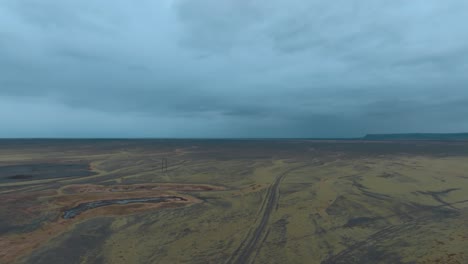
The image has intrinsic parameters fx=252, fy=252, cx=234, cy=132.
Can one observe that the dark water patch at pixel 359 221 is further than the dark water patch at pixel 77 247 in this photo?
Yes

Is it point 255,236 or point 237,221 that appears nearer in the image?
point 255,236

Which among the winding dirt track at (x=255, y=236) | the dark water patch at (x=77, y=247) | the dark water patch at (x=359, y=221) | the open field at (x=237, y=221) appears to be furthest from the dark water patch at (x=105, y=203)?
the dark water patch at (x=359, y=221)

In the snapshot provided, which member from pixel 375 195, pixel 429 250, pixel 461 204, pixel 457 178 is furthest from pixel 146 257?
pixel 457 178

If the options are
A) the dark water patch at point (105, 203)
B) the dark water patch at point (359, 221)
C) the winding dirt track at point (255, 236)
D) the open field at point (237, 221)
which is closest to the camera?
the winding dirt track at point (255, 236)

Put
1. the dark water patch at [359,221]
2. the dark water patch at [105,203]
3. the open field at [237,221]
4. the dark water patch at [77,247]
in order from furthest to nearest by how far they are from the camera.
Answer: the dark water patch at [105,203]
the dark water patch at [359,221]
the open field at [237,221]
the dark water patch at [77,247]

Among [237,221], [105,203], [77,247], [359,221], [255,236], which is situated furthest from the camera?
[105,203]

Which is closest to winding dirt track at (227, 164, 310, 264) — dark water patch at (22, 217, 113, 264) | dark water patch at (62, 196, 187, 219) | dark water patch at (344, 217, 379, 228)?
dark water patch at (344, 217, 379, 228)

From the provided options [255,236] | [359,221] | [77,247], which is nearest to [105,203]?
[77,247]

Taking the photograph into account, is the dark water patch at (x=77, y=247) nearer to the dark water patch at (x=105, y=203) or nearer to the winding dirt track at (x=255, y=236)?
the dark water patch at (x=105, y=203)

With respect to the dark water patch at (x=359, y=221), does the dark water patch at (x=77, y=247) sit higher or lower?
lower

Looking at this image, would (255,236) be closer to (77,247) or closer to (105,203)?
(77,247)

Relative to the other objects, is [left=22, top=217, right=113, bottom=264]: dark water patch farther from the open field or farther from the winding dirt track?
the winding dirt track

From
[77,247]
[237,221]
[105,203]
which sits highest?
[105,203]
